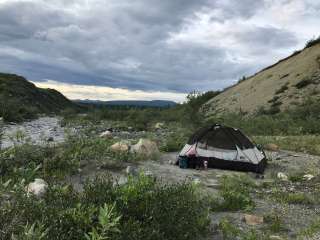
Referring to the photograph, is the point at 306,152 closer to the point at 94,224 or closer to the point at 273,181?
the point at 273,181

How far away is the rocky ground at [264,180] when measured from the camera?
7.32 m

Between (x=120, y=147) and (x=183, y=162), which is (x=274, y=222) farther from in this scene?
(x=120, y=147)

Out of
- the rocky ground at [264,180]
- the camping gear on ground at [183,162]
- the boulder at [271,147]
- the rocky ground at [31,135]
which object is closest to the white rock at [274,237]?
the rocky ground at [264,180]

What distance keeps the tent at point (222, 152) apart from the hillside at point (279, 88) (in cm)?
1607

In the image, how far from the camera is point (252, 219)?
720cm

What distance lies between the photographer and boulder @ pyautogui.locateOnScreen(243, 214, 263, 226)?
713cm

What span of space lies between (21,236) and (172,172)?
811 cm

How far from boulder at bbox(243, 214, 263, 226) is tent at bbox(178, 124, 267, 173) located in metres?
5.40

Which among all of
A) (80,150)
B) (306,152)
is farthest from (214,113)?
(80,150)

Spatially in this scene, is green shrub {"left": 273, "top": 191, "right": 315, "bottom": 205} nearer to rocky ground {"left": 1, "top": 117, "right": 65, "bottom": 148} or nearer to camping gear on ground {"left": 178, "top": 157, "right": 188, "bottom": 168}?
camping gear on ground {"left": 178, "top": 157, "right": 188, "bottom": 168}

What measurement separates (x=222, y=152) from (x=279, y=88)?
68.0 feet

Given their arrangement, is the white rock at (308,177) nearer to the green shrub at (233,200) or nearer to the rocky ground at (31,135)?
the green shrub at (233,200)

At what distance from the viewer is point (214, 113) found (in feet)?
116

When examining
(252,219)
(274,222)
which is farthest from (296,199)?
(252,219)
